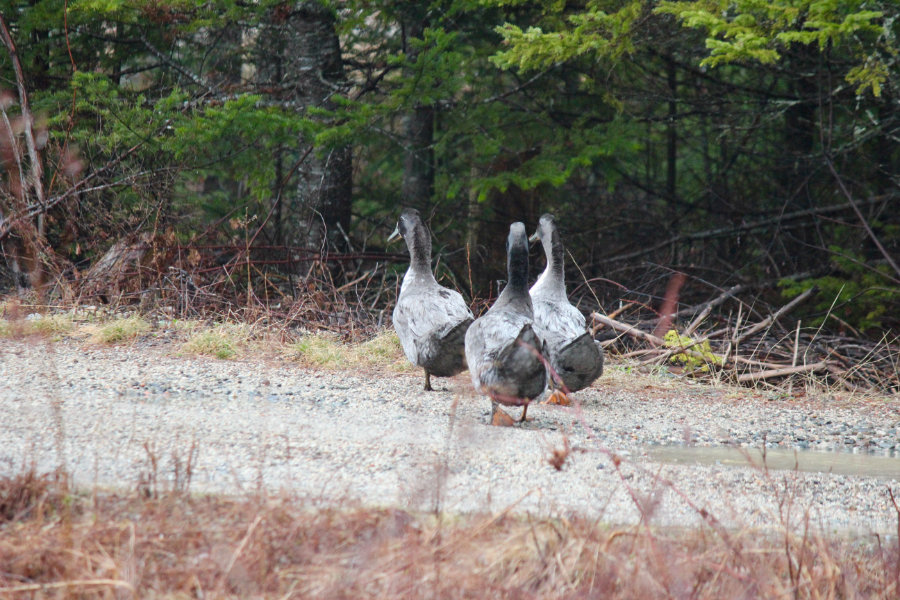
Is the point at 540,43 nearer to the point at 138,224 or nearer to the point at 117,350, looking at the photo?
the point at 117,350

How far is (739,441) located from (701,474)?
52.7 inches

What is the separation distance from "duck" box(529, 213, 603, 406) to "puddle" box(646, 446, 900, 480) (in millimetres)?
905

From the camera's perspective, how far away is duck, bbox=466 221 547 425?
18.3 feet

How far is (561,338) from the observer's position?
679cm

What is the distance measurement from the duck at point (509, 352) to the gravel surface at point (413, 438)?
Result: 0.25 m

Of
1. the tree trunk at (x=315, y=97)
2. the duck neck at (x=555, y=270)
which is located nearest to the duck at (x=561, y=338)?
the duck neck at (x=555, y=270)

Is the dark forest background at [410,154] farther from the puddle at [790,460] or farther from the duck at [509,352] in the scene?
the puddle at [790,460]

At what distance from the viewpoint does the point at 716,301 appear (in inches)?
389

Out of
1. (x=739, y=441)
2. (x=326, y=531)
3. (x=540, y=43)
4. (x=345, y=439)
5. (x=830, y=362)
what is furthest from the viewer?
(x=830, y=362)

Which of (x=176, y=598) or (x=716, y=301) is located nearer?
(x=176, y=598)

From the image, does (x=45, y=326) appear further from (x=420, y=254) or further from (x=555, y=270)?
(x=555, y=270)

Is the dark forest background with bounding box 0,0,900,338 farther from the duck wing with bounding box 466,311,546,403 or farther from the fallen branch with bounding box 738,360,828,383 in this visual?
the duck wing with bounding box 466,311,546,403

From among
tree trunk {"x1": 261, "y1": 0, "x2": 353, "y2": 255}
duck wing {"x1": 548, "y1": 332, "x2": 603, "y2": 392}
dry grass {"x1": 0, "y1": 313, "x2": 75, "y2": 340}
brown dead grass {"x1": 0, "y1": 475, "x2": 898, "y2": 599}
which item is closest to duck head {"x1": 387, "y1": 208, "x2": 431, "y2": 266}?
duck wing {"x1": 548, "y1": 332, "x2": 603, "y2": 392}

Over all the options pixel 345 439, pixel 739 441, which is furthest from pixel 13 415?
pixel 739 441
